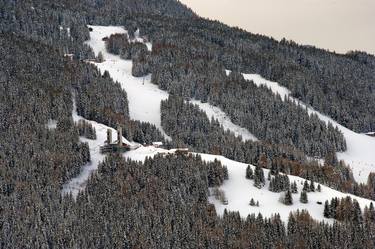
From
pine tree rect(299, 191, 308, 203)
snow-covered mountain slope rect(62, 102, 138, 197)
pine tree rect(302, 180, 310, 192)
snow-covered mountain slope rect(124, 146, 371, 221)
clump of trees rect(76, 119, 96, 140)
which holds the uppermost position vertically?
pine tree rect(302, 180, 310, 192)

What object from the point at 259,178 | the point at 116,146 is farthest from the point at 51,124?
the point at 259,178

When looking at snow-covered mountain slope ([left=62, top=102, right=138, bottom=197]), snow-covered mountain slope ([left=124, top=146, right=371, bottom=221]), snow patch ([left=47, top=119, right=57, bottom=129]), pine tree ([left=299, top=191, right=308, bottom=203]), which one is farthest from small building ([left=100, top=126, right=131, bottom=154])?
pine tree ([left=299, top=191, right=308, bottom=203])

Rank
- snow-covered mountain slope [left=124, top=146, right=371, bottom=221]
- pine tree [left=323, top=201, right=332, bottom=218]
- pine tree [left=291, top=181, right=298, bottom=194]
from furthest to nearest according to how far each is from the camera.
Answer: pine tree [left=291, top=181, right=298, bottom=194], snow-covered mountain slope [left=124, top=146, right=371, bottom=221], pine tree [left=323, top=201, right=332, bottom=218]

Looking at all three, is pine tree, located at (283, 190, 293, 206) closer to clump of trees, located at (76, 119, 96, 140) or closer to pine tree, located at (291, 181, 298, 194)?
pine tree, located at (291, 181, 298, 194)

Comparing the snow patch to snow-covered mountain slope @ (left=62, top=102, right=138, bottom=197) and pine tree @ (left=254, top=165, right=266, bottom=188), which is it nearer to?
snow-covered mountain slope @ (left=62, top=102, right=138, bottom=197)

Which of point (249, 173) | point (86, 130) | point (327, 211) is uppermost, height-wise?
point (249, 173)

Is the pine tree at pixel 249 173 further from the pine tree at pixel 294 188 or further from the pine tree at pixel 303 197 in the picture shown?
the pine tree at pixel 303 197

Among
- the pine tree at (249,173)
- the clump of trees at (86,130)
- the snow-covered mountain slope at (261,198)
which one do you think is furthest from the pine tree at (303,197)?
the clump of trees at (86,130)

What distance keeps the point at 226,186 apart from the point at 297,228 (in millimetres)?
21965

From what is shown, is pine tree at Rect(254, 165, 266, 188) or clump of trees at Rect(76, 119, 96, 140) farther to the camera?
clump of trees at Rect(76, 119, 96, 140)

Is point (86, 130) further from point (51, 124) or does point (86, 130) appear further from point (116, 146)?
point (116, 146)

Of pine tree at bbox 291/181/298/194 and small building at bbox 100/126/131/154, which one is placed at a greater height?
pine tree at bbox 291/181/298/194

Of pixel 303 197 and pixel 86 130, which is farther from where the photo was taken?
pixel 86 130

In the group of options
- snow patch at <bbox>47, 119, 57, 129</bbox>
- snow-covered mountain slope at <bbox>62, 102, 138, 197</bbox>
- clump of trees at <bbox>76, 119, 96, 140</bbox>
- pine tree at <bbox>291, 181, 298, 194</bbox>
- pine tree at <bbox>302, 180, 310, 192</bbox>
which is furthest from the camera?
snow patch at <bbox>47, 119, 57, 129</bbox>
